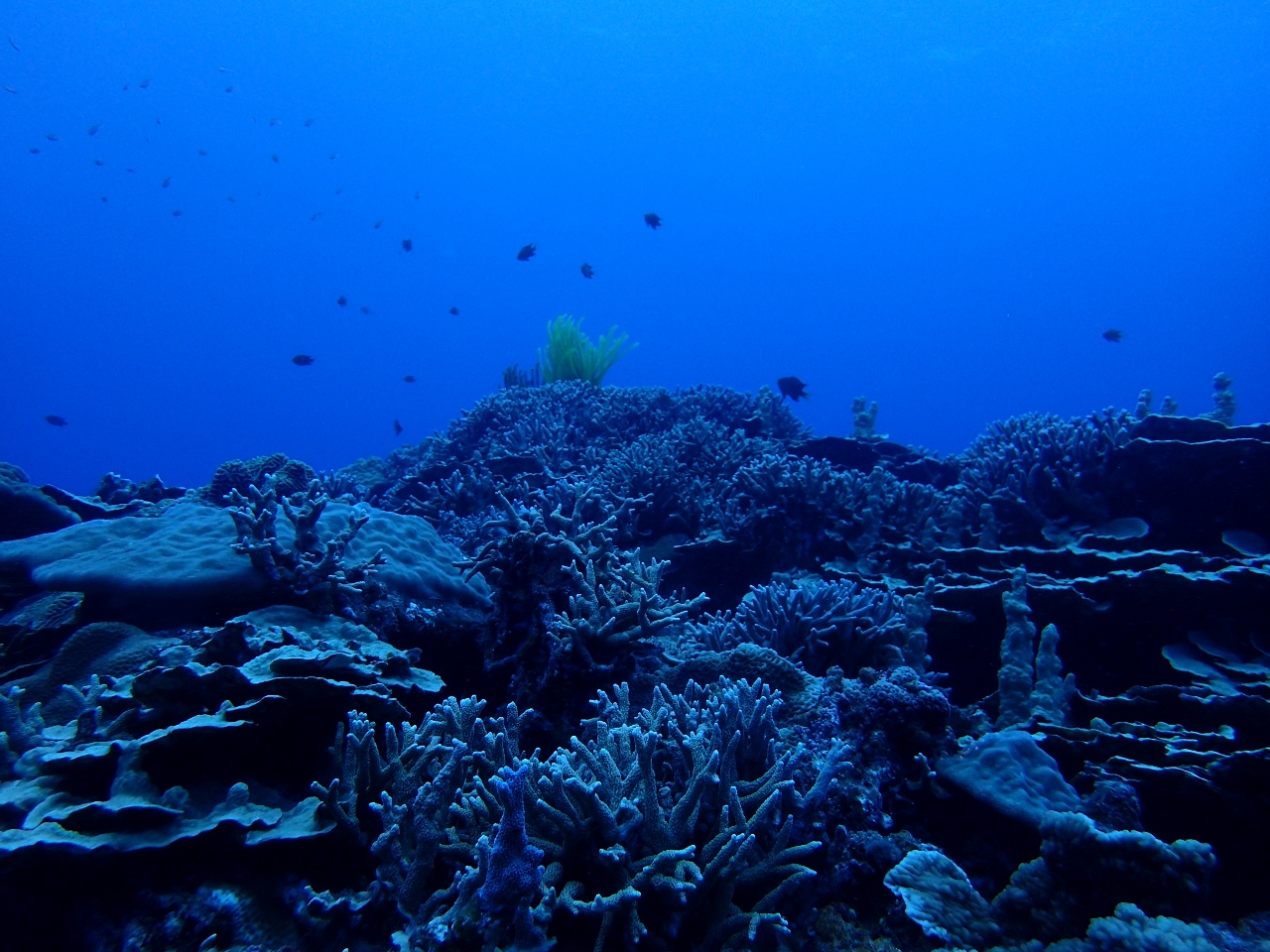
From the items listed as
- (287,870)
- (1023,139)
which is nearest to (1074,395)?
(1023,139)

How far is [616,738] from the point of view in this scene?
2438 mm

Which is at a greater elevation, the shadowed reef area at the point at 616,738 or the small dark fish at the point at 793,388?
the small dark fish at the point at 793,388

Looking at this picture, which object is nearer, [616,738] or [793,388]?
[616,738]

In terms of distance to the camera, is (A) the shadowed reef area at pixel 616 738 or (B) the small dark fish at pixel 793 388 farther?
(B) the small dark fish at pixel 793 388

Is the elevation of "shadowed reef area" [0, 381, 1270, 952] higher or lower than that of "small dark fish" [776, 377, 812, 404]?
lower

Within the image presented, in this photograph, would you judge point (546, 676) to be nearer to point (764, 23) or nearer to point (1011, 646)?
point (1011, 646)

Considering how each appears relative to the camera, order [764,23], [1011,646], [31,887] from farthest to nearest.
Result: [764,23] → [1011,646] → [31,887]

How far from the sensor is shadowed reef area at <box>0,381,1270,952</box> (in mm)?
1934

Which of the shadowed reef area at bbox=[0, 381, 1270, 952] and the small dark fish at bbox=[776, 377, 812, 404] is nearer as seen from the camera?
the shadowed reef area at bbox=[0, 381, 1270, 952]

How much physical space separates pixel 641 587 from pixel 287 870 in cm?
208

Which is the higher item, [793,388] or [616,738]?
[793,388]

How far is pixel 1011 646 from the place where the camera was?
11.3ft

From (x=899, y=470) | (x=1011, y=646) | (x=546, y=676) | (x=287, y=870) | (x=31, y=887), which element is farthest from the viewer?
(x=899, y=470)

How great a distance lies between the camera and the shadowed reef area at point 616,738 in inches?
76.1
